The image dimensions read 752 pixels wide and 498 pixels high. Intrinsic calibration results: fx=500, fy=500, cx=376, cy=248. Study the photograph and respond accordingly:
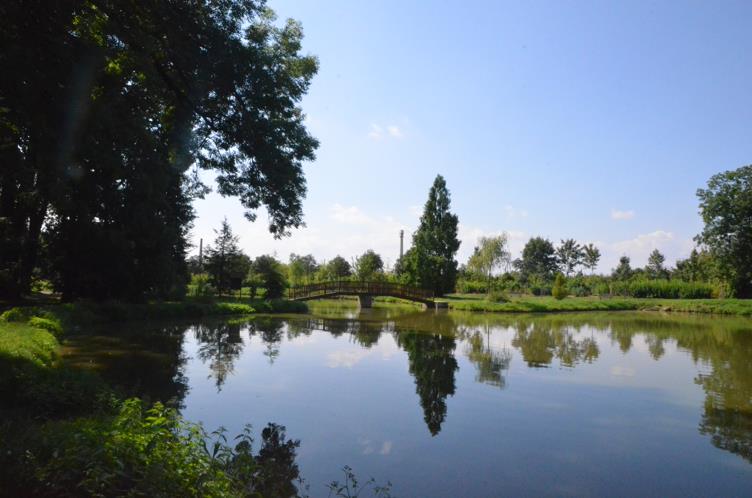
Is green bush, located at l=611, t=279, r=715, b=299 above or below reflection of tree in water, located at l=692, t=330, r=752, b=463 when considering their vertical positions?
above

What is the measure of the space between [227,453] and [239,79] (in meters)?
6.57

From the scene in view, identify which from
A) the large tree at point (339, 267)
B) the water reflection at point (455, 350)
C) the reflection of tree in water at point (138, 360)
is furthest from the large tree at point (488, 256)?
the reflection of tree in water at point (138, 360)

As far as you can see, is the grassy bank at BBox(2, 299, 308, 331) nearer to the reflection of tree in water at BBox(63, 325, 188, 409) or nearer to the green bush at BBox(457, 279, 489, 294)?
the reflection of tree in water at BBox(63, 325, 188, 409)

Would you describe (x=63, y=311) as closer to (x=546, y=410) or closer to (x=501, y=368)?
(x=501, y=368)

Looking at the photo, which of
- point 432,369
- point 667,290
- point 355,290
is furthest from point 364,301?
point 667,290

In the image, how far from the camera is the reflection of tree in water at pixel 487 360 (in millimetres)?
11703

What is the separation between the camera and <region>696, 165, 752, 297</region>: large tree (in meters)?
41.8

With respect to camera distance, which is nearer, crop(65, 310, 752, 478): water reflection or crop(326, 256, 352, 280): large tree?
crop(65, 310, 752, 478): water reflection

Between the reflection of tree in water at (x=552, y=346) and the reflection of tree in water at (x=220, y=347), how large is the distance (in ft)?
26.9

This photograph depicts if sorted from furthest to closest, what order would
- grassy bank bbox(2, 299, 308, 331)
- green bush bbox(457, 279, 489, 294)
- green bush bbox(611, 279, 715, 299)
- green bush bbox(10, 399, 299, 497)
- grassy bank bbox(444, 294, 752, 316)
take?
green bush bbox(457, 279, 489, 294), green bush bbox(611, 279, 715, 299), grassy bank bbox(444, 294, 752, 316), grassy bank bbox(2, 299, 308, 331), green bush bbox(10, 399, 299, 497)

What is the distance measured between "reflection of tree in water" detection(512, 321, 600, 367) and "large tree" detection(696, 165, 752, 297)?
87.0 feet

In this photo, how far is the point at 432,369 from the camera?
41.8 ft

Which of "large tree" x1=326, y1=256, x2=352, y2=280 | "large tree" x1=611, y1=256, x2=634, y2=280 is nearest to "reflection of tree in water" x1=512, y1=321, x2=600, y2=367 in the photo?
"large tree" x1=326, y1=256, x2=352, y2=280

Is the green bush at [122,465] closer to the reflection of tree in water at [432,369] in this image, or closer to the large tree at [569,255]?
the reflection of tree in water at [432,369]
